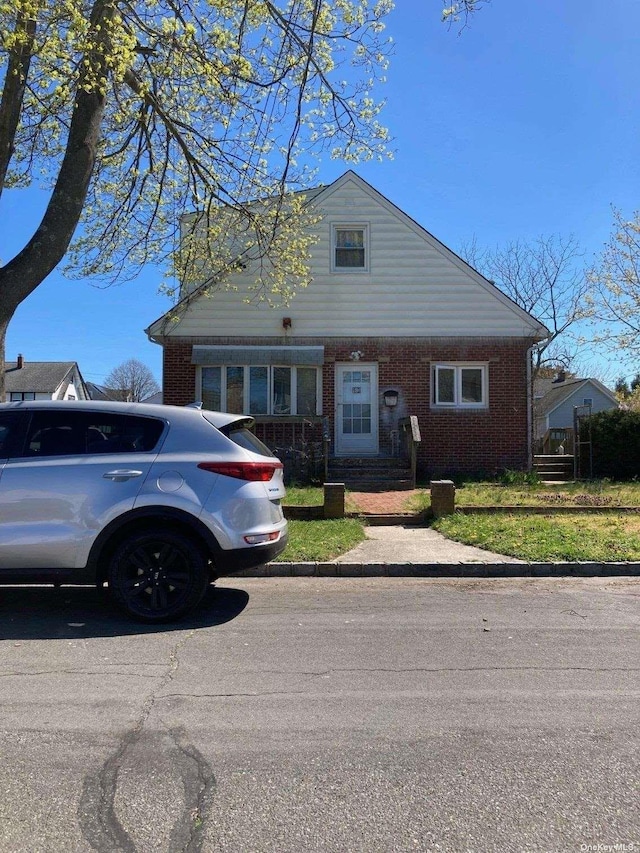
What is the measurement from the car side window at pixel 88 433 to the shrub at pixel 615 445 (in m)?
13.4

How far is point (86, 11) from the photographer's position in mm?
8422

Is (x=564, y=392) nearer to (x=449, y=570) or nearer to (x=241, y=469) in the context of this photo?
(x=449, y=570)

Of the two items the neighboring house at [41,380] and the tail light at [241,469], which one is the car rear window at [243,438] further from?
the neighboring house at [41,380]

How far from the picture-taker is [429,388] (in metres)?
15.1

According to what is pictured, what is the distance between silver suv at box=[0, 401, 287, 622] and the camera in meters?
5.28

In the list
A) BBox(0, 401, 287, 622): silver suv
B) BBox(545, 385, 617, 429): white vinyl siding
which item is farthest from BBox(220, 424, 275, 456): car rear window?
BBox(545, 385, 617, 429): white vinyl siding

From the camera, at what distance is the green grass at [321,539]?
7.63 meters

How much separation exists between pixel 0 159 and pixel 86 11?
88.7 inches

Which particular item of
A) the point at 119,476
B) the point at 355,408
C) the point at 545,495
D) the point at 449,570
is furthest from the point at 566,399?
the point at 119,476

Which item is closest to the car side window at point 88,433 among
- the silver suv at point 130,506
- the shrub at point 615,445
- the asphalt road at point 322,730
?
the silver suv at point 130,506

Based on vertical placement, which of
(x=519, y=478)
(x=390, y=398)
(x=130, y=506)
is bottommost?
(x=519, y=478)

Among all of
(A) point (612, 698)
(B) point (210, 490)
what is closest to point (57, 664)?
(B) point (210, 490)

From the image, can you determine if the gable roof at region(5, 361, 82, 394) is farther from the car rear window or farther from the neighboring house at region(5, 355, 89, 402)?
the car rear window

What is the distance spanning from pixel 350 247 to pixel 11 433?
11.5m
